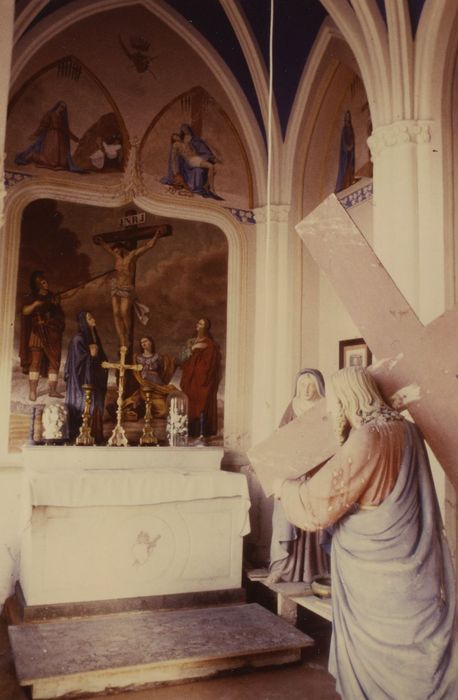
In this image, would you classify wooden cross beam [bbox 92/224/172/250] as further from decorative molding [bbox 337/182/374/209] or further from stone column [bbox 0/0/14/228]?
stone column [bbox 0/0/14/228]

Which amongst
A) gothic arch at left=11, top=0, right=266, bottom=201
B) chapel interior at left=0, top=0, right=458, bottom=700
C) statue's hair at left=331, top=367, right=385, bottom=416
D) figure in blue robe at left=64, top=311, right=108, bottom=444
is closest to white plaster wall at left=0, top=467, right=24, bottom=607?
chapel interior at left=0, top=0, right=458, bottom=700

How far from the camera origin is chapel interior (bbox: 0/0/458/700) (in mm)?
5977

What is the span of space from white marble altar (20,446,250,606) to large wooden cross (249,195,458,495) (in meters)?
3.49

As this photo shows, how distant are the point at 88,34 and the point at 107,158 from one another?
1.58 metres

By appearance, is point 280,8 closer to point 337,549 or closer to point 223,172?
point 223,172

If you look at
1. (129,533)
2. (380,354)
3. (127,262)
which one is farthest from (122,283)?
(380,354)

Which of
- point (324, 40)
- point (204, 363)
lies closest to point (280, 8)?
point (324, 40)

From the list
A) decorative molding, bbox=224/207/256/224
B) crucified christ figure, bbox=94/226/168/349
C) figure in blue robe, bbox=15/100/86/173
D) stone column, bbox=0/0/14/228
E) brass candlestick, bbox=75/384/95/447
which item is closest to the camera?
stone column, bbox=0/0/14/228

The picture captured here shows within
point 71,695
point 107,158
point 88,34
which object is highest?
point 88,34

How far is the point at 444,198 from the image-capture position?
19.3 feet

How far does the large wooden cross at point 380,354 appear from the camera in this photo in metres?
2.67

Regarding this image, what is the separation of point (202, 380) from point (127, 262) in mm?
1783

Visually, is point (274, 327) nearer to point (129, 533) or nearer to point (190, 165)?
point (190, 165)

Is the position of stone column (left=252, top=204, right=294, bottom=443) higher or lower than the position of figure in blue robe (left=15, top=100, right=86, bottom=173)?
lower
